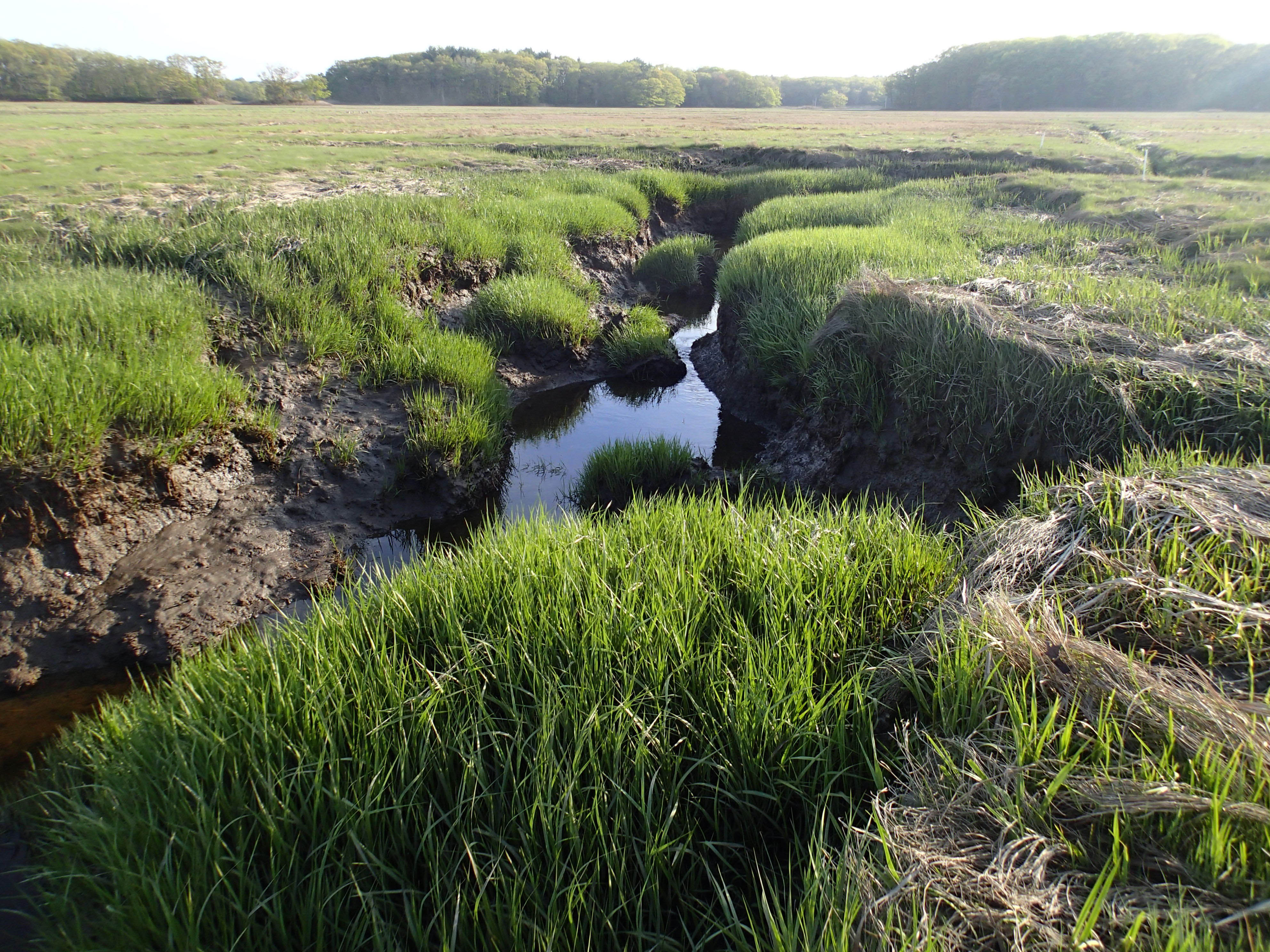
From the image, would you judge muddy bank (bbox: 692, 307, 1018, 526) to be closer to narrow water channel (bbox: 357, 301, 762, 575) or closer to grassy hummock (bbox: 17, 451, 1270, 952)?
narrow water channel (bbox: 357, 301, 762, 575)

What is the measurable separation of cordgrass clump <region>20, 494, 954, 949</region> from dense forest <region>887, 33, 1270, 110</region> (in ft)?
292

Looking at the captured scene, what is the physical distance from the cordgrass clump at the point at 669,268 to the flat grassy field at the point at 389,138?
6.16 metres

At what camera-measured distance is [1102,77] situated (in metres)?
75.0

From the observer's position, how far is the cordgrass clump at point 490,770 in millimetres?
1664

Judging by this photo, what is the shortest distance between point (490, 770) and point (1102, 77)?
4053 inches

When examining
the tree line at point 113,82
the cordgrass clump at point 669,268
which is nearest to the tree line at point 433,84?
the tree line at point 113,82

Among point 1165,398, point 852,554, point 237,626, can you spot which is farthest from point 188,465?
point 1165,398

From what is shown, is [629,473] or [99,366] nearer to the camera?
[99,366]

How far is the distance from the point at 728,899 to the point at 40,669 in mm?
4087

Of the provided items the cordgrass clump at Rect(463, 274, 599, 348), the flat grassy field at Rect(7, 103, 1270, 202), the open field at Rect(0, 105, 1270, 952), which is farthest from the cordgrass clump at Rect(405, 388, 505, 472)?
the flat grassy field at Rect(7, 103, 1270, 202)

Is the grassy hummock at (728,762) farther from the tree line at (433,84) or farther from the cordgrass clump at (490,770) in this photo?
the tree line at (433,84)

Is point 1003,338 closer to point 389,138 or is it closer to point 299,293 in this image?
point 299,293

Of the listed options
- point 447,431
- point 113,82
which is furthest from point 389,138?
point 113,82

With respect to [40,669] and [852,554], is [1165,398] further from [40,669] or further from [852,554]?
[40,669]
